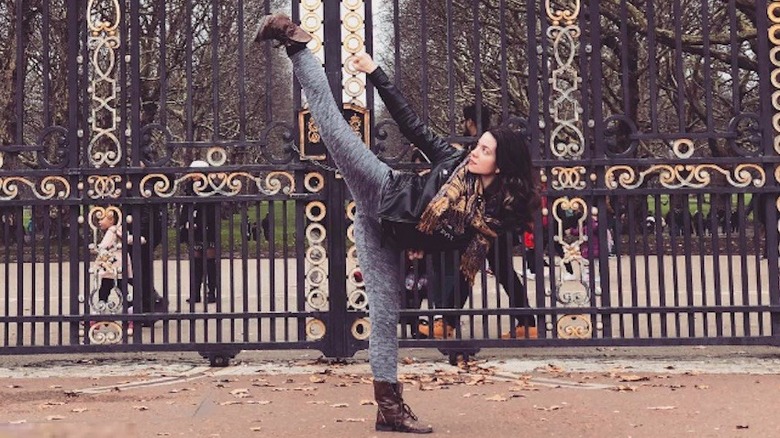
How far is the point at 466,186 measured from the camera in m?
5.02

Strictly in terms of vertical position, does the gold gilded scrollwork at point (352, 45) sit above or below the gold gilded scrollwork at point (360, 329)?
above

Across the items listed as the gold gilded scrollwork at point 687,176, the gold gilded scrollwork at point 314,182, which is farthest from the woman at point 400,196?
the gold gilded scrollwork at point 687,176

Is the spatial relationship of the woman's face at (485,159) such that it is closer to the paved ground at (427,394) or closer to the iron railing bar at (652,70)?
the paved ground at (427,394)

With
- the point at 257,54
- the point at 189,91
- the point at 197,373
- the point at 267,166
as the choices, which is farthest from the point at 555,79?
the point at 257,54

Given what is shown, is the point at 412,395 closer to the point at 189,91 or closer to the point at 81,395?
the point at 81,395

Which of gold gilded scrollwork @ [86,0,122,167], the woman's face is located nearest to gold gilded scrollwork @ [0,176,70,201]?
gold gilded scrollwork @ [86,0,122,167]

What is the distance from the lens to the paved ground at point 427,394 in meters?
5.48

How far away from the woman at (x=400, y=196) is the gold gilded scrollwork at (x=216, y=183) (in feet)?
→ 7.88

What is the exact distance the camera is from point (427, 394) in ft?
21.1

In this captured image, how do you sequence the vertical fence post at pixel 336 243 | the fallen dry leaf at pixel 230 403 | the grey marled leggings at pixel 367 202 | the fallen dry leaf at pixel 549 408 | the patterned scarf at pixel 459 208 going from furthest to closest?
the vertical fence post at pixel 336 243 → the fallen dry leaf at pixel 230 403 → the fallen dry leaf at pixel 549 408 → the grey marled leggings at pixel 367 202 → the patterned scarf at pixel 459 208

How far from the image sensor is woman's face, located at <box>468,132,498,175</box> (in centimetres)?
501

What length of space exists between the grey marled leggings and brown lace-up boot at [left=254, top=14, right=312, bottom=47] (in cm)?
9

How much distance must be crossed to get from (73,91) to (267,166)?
5.38 feet

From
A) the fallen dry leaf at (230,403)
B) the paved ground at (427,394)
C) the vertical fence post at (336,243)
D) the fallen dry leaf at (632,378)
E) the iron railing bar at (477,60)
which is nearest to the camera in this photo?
the paved ground at (427,394)
